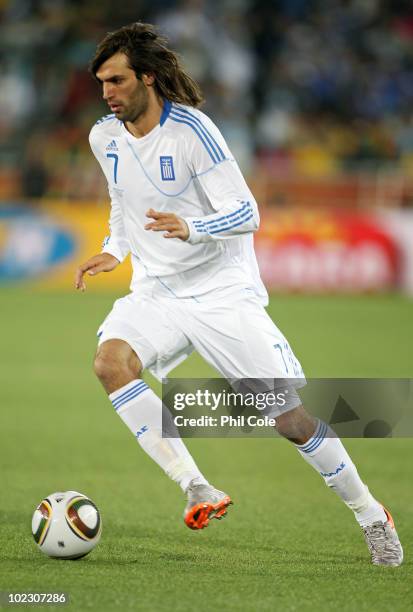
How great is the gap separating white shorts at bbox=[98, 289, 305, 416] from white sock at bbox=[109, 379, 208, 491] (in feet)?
0.47

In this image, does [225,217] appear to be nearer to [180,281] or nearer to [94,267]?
[180,281]

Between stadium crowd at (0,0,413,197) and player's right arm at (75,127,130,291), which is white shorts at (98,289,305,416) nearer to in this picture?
player's right arm at (75,127,130,291)

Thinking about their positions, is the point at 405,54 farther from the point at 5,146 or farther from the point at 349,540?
the point at 349,540

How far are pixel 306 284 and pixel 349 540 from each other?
13900 millimetres

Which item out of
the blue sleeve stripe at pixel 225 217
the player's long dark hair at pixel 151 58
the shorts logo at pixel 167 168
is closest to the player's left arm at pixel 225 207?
the blue sleeve stripe at pixel 225 217

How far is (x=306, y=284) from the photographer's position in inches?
758

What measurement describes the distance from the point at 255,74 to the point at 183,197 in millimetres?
18648

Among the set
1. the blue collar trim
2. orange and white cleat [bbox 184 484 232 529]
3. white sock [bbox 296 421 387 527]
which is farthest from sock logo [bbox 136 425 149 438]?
the blue collar trim

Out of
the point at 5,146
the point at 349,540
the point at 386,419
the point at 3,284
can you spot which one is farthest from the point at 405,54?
the point at 349,540

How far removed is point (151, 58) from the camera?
4938 millimetres

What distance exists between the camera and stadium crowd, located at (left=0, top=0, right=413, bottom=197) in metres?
21.4

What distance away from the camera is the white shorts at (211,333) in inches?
193

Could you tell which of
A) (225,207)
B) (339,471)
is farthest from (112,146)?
(339,471)

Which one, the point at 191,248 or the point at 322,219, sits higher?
the point at 191,248
